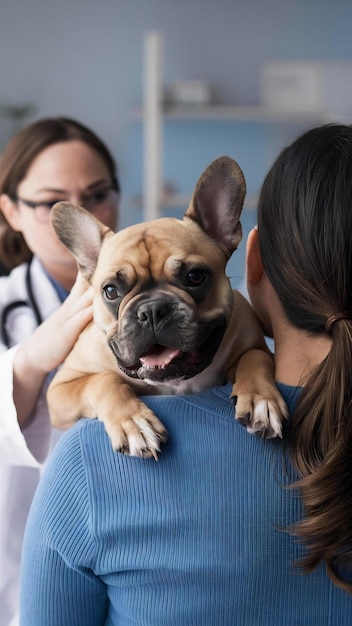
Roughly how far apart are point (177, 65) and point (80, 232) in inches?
163

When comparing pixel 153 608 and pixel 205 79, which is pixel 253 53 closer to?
pixel 205 79

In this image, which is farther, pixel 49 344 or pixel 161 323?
pixel 49 344

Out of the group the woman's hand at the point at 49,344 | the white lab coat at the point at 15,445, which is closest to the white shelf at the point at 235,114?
the white lab coat at the point at 15,445

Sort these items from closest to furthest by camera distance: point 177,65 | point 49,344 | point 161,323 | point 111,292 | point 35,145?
point 161,323, point 111,292, point 49,344, point 35,145, point 177,65

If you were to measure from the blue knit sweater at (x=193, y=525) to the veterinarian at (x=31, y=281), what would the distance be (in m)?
0.40

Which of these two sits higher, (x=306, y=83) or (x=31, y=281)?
(x=31, y=281)

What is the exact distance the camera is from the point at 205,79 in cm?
486

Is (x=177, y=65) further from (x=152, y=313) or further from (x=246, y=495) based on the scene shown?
(x=246, y=495)

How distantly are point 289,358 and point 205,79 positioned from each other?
437 cm

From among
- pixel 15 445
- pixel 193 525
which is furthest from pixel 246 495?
pixel 15 445

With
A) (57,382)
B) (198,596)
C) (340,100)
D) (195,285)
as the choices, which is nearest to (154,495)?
(198,596)

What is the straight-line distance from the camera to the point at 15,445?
3.80 ft

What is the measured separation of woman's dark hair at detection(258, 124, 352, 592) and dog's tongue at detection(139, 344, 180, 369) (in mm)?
145

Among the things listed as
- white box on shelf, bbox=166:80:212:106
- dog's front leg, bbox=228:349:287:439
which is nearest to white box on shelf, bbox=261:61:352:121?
white box on shelf, bbox=166:80:212:106
